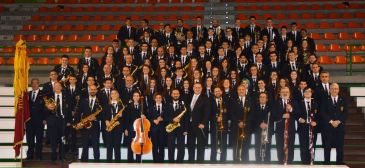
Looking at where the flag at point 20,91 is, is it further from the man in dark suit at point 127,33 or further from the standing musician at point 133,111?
the man in dark suit at point 127,33

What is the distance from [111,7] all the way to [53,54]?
483 cm

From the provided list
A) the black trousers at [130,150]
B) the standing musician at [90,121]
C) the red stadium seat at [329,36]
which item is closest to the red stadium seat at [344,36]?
the red stadium seat at [329,36]

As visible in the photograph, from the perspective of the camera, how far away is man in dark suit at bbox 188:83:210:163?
27.9 feet

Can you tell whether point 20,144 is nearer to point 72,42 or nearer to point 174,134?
point 174,134

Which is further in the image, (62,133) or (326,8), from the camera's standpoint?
(326,8)

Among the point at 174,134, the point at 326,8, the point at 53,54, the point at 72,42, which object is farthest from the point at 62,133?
the point at 326,8

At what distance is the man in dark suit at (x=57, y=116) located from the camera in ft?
28.5

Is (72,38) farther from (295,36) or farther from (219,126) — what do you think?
(219,126)

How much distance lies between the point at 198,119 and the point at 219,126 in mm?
358

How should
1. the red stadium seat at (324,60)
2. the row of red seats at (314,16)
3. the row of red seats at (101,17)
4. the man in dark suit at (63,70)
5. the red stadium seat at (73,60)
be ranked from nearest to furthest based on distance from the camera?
1. the man in dark suit at (63,70)
2. the red stadium seat at (324,60)
3. the red stadium seat at (73,60)
4. the row of red seats at (314,16)
5. the row of red seats at (101,17)

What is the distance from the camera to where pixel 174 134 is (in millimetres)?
8586

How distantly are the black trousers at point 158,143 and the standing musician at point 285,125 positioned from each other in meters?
1.83

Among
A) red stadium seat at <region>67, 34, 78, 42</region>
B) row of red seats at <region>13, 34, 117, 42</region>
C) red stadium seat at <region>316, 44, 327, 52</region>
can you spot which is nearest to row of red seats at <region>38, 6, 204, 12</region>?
row of red seats at <region>13, 34, 117, 42</region>

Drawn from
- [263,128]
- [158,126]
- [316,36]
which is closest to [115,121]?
[158,126]
